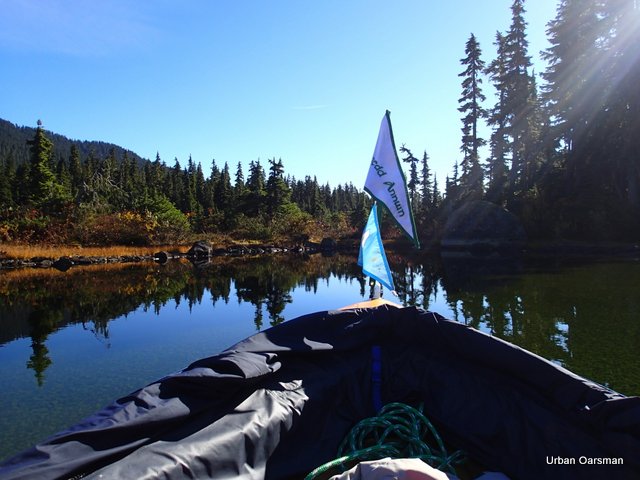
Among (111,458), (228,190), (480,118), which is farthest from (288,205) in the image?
(111,458)

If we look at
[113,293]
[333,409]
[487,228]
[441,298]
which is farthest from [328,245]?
[333,409]

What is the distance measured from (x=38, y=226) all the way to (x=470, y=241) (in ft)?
107

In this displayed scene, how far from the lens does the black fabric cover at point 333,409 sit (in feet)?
7.77

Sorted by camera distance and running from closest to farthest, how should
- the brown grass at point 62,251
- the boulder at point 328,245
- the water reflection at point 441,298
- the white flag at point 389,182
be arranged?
Answer: 1. the white flag at point 389,182
2. the water reflection at point 441,298
3. the brown grass at point 62,251
4. the boulder at point 328,245

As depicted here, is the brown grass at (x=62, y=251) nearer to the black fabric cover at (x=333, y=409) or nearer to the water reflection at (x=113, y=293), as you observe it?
the water reflection at (x=113, y=293)

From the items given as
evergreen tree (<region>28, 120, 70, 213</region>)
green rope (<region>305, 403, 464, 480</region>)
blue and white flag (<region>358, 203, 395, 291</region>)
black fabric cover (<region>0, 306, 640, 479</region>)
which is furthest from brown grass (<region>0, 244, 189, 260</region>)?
green rope (<region>305, 403, 464, 480</region>)

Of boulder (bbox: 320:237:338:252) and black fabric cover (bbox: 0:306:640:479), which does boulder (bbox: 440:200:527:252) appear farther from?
black fabric cover (bbox: 0:306:640:479)

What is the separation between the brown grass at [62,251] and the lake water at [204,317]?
6.34 metres

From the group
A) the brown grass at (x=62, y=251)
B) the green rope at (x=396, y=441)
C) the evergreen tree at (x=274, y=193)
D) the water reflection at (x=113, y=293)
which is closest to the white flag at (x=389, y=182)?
the green rope at (x=396, y=441)

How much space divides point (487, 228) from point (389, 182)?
28491 mm

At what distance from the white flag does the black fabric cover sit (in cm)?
160

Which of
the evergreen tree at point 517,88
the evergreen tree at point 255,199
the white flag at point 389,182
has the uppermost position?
the evergreen tree at point 517,88

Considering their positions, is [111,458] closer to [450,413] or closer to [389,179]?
[450,413]

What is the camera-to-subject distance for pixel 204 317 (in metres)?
11.1
